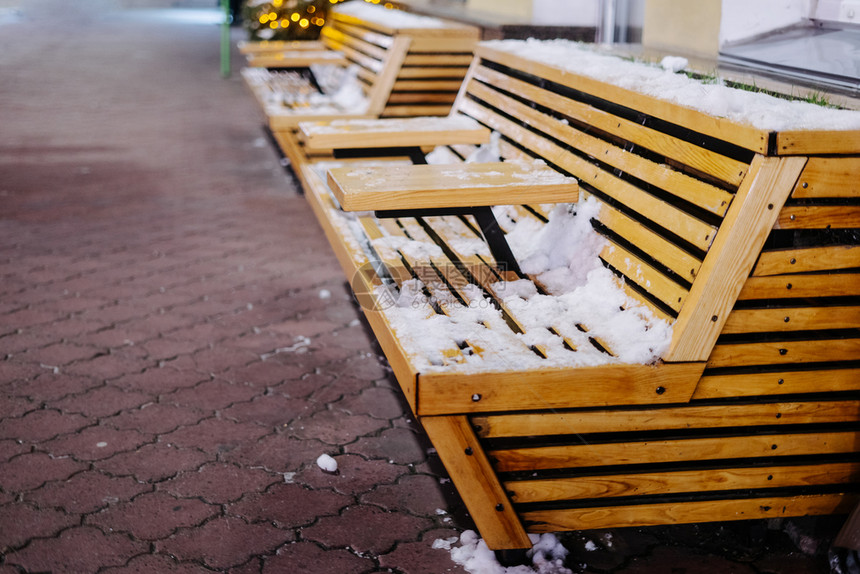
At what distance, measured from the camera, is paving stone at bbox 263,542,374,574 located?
2545mm

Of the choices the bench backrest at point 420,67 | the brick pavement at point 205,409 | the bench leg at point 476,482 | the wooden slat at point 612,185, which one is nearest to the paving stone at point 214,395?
the brick pavement at point 205,409

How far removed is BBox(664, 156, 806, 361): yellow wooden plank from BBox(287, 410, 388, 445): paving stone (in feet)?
4.70

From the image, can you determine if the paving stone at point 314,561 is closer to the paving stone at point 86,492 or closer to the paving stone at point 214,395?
the paving stone at point 86,492

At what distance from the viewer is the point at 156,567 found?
8.34 feet

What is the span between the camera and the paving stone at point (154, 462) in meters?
3.05

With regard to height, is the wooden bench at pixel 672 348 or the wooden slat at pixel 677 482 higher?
the wooden bench at pixel 672 348

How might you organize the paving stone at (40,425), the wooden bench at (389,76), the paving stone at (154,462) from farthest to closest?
the wooden bench at (389,76) < the paving stone at (40,425) < the paving stone at (154,462)

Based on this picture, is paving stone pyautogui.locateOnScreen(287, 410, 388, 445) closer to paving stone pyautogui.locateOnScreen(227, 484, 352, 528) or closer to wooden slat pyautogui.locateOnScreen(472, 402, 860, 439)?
paving stone pyautogui.locateOnScreen(227, 484, 352, 528)

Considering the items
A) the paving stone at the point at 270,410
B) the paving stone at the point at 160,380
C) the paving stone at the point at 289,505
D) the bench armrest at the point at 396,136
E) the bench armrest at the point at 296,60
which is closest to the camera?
the paving stone at the point at 289,505

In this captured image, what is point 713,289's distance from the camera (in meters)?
2.30

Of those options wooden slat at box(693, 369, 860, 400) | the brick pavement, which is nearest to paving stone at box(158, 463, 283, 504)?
the brick pavement

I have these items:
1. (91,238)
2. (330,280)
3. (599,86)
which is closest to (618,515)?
(599,86)

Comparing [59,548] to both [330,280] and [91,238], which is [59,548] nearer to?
[330,280]

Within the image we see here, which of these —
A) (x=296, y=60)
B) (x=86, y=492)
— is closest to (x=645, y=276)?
(x=86, y=492)
